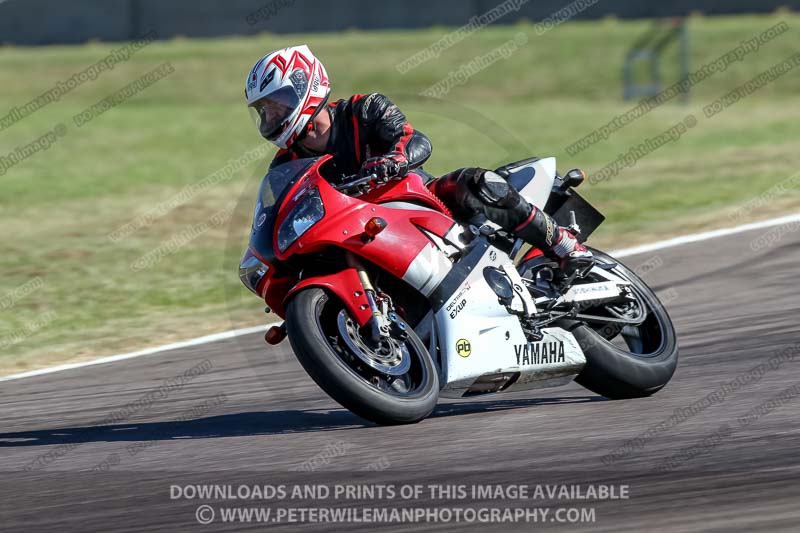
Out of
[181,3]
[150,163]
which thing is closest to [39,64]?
[181,3]

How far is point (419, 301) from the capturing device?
256 inches

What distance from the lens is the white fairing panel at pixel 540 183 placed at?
6.96 m

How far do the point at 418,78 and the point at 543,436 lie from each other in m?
22.6

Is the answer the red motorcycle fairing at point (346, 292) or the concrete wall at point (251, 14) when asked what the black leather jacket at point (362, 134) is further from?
the concrete wall at point (251, 14)

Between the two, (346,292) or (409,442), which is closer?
(409,442)

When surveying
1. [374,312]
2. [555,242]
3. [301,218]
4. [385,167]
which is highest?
[385,167]

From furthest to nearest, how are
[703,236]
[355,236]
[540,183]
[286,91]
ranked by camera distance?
1. [703,236]
2. [540,183]
3. [286,91]
4. [355,236]

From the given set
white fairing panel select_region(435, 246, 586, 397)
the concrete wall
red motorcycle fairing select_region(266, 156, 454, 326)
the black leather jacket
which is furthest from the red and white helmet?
the concrete wall

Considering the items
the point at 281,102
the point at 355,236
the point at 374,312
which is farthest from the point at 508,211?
the point at 281,102

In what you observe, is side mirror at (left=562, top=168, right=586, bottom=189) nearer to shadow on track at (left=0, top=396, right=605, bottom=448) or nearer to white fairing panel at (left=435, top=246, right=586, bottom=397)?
white fairing panel at (left=435, top=246, right=586, bottom=397)

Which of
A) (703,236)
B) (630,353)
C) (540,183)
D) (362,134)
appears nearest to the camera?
(362,134)

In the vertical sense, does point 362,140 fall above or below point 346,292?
above

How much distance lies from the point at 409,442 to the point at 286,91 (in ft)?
5.90

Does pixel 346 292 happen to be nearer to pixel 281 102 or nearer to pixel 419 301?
pixel 419 301
